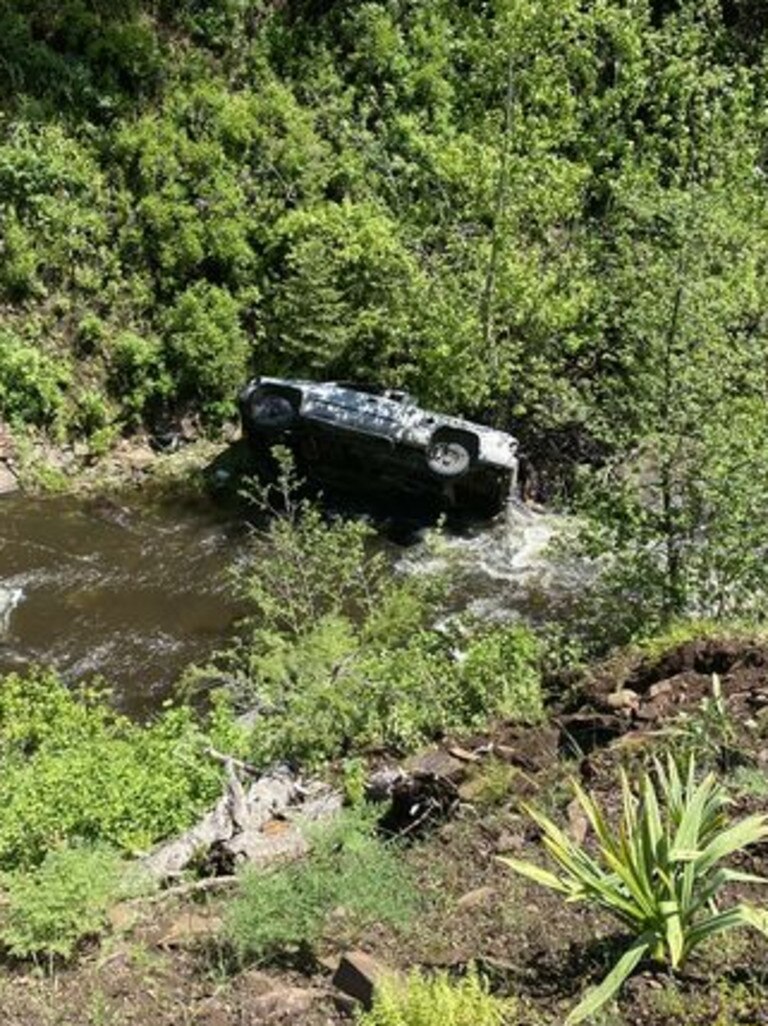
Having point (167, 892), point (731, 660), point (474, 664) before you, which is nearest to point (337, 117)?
point (474, 664)

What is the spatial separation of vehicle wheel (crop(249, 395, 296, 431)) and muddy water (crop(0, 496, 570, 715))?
3.81 feet

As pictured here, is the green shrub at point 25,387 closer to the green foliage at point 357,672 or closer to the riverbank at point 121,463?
the riverbank at point 121,463

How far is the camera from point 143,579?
12.4 metres

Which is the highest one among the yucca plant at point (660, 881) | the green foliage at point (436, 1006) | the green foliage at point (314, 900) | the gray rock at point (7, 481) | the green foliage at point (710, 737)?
the yucca plant at point (660, 881)

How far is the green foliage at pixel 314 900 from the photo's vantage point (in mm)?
5195

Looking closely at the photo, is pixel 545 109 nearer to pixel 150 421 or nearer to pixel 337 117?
pixel 337 117

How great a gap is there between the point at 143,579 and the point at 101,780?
4807 mm

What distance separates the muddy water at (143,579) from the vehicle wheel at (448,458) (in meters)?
0.77

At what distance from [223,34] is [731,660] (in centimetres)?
1353

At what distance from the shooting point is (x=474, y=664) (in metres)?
8.51

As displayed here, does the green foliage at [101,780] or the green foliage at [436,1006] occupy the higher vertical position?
the green foliage at [436,1006]

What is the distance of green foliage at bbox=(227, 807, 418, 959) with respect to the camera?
520 centimetres

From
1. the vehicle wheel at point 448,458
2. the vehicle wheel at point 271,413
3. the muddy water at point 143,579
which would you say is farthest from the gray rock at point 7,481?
the vehicle wheel at point 448,458

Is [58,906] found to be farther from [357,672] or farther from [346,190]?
[346,190]
